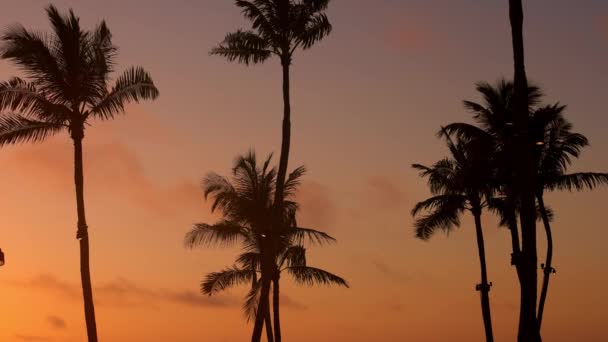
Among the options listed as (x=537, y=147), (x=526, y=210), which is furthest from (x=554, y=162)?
(x=526, y=210)

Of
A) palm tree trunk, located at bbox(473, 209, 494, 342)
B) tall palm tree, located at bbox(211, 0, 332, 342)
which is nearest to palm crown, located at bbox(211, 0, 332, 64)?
tall palm tree, located at bbox(211, 0, 332, 342)

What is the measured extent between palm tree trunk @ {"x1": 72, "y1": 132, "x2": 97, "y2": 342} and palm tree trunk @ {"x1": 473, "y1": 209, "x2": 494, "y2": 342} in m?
23.9

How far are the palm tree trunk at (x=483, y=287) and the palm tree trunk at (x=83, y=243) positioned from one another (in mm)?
23873

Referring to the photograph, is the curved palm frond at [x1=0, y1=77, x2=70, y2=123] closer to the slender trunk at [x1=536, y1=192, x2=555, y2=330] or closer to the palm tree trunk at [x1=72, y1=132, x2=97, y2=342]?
the palm tree trunk at [x1=72, y1=132, x2=97, y2=342]

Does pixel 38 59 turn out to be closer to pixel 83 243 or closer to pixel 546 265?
pixel 83 243

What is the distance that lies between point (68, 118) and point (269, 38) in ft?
27.9

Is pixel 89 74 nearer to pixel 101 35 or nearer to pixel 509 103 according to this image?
pixel 101 35

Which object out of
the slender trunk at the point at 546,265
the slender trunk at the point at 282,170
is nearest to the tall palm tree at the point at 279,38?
the slender trunk at the point at 282,170

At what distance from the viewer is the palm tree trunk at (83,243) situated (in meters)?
35.3

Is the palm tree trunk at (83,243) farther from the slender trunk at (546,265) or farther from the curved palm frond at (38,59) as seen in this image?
the slender trunk at (546,265)

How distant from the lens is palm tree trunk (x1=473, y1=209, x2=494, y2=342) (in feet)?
174

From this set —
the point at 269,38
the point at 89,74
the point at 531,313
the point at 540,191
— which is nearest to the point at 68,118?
the point at 89,74

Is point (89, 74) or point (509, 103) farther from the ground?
point (509, 103)

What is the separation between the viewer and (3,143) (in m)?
35.7
